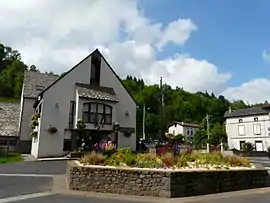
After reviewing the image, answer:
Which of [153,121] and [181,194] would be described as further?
[153,121]

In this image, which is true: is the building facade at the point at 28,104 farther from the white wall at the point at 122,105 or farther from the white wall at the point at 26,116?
the white wall at the point at 122,105

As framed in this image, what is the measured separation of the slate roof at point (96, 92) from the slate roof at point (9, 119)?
10777mm

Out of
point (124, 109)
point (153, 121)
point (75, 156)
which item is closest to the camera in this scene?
point (75, 156)

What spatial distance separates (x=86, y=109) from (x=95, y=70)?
5468mm

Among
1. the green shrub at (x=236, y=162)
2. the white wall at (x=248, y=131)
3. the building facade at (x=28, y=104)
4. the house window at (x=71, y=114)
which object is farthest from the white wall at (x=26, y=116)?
the white wall at (x=248, y=131)

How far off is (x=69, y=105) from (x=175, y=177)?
20330 millimetres

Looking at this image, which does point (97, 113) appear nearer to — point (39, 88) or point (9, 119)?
point (39, 88)

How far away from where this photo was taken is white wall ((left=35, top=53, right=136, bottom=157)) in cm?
2656

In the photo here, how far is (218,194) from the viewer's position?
1038 cm

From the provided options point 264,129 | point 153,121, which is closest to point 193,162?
point 264,129

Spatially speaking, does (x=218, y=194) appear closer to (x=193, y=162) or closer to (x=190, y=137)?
(x=193, y=162)

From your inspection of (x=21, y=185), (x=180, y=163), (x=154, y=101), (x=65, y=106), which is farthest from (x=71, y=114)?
(x=154, y=101)

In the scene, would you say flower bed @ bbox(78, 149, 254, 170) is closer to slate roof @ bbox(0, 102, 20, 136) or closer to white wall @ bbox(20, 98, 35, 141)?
white wall @ bbox(20, 98, 35, 141)

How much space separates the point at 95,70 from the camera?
103 feet
